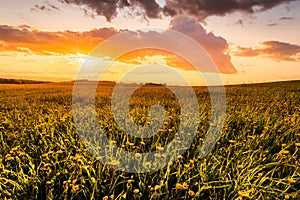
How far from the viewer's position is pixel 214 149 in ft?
16.2

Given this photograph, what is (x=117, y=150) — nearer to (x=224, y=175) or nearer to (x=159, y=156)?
(x=159, y=156)

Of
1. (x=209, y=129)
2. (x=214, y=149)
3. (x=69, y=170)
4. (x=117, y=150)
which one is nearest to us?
(x=69, y=170)

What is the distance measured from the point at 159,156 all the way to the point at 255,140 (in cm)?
207

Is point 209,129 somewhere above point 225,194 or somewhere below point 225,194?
above

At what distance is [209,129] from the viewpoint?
5.86 meters

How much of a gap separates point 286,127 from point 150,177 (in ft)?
11.8

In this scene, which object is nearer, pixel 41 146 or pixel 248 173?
pixel 248 173

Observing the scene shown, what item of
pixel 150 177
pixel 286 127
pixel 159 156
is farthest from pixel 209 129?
pixel 150 177

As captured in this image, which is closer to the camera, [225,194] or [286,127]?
[225,194]

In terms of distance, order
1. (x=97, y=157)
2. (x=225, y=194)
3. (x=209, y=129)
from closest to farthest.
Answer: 1. (x=225, y=194)
2. (x=97, y=157)
3. (x=209, y=129)

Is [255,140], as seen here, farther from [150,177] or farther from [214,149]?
[150,177]

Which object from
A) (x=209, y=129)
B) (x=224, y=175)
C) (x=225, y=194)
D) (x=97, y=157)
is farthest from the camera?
(x=209, y=129)

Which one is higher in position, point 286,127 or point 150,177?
point 286,127

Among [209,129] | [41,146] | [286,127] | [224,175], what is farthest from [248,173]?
[41,146]
